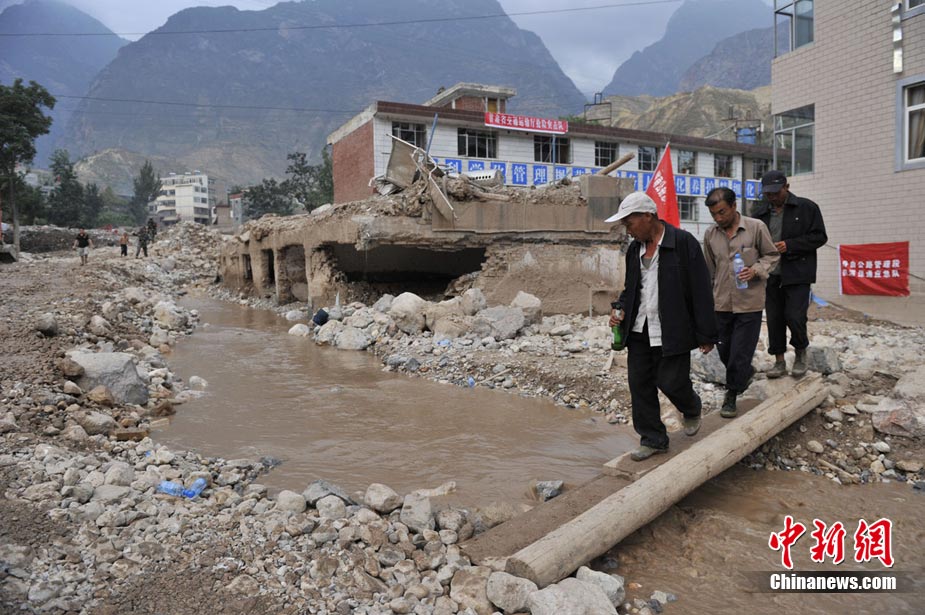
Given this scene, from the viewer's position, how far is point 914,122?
9734mm

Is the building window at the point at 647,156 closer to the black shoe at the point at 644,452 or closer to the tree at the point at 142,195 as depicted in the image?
the black shoe at the point at 644,452

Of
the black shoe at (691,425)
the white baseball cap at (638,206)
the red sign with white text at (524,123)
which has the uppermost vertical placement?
the red sign with white text at (524,123)

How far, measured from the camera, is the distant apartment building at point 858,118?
31.8 feet

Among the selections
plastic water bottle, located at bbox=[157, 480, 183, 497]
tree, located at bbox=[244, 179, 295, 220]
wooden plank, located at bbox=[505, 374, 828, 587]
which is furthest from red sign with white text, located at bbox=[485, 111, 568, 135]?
tree, located at bbox=[244, 179, 295, 220]

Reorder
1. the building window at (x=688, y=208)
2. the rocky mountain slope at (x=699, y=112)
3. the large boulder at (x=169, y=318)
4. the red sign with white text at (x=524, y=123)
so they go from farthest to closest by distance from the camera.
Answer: the rocky mountain slope at (x=699, y=112) → the building window at (x=688, y=208) → the red sign with white text at (x=524, y=123) → the large boulder at (x=169, y=318)

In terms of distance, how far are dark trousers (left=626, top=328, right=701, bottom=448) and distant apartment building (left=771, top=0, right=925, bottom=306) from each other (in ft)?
28.0

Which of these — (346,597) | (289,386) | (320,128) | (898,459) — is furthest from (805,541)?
(320,128)

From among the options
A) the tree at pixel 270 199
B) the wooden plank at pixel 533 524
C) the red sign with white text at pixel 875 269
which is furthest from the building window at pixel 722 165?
the tree at pixel 270 199

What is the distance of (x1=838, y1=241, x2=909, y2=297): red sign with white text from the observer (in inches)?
388

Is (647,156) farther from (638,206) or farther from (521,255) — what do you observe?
(638,206)

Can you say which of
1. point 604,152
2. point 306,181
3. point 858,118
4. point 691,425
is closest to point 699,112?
point 306,181

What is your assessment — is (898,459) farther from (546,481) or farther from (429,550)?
(429,550)

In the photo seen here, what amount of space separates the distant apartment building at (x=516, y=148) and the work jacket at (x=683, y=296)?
16.4 metres

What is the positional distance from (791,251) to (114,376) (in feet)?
18.3
